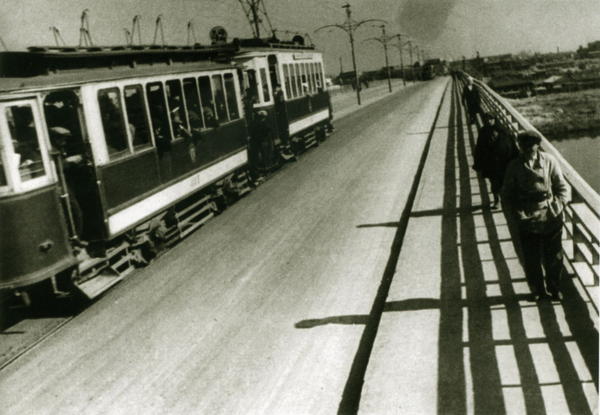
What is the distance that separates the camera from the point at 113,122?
9.10 m

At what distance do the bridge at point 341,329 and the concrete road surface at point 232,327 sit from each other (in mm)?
22

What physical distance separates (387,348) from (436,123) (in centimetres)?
2306

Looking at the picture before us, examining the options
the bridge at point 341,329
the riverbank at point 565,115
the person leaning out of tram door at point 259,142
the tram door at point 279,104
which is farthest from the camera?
the riverbank at point 565,115

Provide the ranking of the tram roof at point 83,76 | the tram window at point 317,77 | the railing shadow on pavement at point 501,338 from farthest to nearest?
1. the tram window at point 317,77
2. the tram roof at point 83,76
3. the railing shadow on pavement at point 501,338

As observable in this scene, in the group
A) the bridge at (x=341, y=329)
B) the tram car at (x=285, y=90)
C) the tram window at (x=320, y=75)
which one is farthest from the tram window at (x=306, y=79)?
the bridge at (x=341, y=329)

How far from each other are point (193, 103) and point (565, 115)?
34.0 m

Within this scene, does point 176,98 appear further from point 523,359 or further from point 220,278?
point 523,359

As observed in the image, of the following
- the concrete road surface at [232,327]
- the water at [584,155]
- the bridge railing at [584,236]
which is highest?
the bridge railing at [584,236]

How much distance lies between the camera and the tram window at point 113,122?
8.83m

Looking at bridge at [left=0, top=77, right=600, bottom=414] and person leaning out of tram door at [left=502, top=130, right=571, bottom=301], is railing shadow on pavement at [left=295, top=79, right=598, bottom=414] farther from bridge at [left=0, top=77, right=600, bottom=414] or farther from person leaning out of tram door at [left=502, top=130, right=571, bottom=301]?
person leaning out of tram door at [left=502, top=130, right=571, bottom=301]

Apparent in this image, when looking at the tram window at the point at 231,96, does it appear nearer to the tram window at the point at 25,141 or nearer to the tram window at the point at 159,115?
the tram window at the point at 159,115

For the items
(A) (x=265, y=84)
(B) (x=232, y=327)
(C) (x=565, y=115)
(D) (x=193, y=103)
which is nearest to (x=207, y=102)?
(D) (x=193, y=103)

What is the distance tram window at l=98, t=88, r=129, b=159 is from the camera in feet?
29.0

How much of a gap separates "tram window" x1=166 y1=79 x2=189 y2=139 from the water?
1842cm
